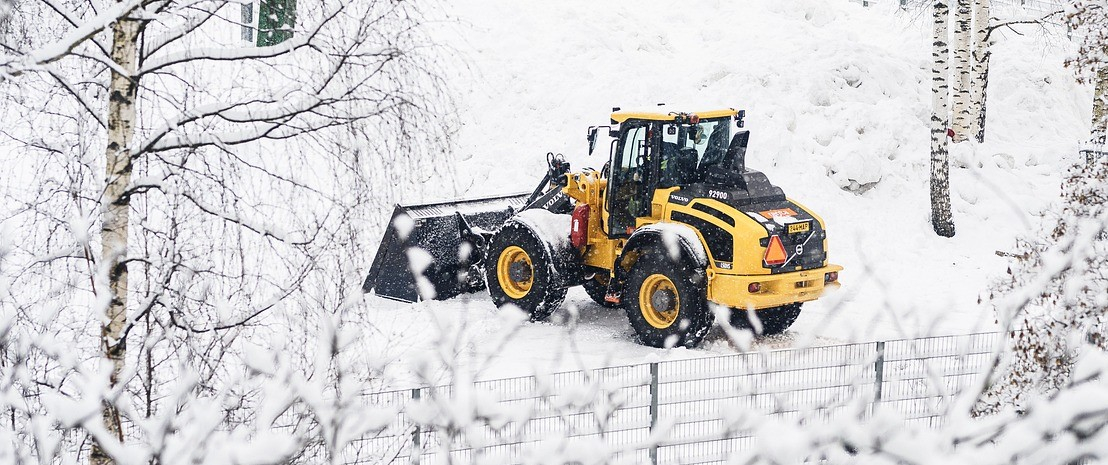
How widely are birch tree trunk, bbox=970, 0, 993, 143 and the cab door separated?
822 centimetres

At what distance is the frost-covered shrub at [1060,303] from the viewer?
6.98 metres

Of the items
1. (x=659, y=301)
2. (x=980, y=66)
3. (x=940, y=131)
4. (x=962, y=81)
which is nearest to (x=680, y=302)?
(x=659, y=301)

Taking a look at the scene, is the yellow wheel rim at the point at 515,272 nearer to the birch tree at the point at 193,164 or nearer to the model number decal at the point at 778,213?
the model number decal at the point at 778,213

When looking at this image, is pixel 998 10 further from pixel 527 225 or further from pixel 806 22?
pixel 527 225

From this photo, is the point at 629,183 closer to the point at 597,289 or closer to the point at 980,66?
the point at 597,289

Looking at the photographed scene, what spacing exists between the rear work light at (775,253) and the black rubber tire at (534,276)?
7.09 feet

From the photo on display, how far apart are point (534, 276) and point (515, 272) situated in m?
0.38

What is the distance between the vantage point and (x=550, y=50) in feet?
63.1

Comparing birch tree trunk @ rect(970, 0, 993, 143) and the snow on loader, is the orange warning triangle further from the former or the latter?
birch tree trunk @ rect(970, 0, 993, 143)

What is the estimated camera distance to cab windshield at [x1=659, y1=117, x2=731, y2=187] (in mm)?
11156

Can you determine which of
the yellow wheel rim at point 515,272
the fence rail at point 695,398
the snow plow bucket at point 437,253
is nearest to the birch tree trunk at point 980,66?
the snow plow bucket at point 437,253

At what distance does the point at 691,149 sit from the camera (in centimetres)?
1127

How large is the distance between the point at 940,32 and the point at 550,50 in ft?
21.0

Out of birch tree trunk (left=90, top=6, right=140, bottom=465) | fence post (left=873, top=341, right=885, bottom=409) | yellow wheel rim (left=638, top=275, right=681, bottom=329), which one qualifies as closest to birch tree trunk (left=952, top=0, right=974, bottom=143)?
yellow wheel rim (left=638, top=275, right=681, bottom=329)
